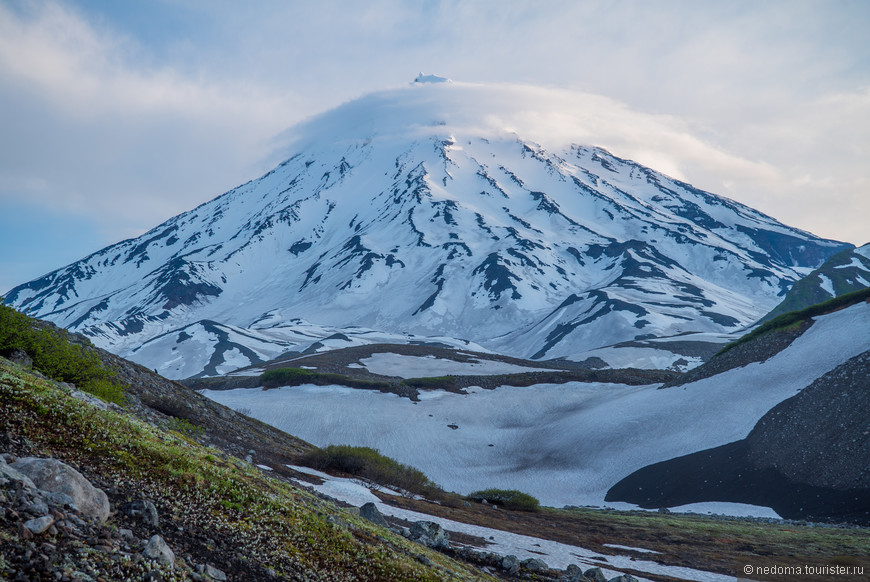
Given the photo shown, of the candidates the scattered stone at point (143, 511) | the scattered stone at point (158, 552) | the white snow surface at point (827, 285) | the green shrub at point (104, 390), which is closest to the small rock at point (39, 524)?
the scattered stone at point (158, 552)

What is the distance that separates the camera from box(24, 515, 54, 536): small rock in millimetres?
6480

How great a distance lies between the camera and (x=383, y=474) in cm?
3036

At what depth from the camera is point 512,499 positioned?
32.8m

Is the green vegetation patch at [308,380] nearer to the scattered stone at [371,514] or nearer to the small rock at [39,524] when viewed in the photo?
the scattered stone at [371,514]

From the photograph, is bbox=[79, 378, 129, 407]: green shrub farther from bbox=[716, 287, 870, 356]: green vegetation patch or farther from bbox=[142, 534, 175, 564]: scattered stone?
bbox=[716, 287, 870, 356]: green vegetation patch

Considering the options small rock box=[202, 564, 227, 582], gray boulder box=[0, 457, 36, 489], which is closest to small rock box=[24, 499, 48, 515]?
gray boulder box=[0, 457, 36, 489]

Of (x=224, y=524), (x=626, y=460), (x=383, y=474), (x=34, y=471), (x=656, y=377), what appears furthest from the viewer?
(x=656, y=377)

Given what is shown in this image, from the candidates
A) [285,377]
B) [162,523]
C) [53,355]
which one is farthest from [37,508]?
[285,377]

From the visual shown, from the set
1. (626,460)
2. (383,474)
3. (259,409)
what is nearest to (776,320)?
(626,460)

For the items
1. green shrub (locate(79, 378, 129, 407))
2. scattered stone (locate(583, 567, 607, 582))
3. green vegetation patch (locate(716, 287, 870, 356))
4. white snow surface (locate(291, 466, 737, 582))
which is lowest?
white snow surface (locate(291, 466, 737, 582))

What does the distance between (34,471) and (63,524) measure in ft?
4.17

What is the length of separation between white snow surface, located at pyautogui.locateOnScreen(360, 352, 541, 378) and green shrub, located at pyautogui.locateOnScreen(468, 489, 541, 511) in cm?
6024

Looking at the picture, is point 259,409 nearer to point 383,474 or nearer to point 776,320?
point 383,474

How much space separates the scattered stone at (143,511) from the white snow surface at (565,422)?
3803cm
